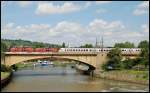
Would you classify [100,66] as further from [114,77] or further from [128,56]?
[114,77]

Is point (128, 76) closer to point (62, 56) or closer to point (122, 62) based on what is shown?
point (122, 62)

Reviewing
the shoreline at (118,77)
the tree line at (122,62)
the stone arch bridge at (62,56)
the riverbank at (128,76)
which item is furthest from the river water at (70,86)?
the stone arch bridge at (62,56)

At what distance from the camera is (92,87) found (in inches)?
2504

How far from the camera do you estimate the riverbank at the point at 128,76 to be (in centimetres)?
6775

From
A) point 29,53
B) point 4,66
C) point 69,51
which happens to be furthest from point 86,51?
point 4,66

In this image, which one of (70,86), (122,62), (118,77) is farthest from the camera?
(122,62)

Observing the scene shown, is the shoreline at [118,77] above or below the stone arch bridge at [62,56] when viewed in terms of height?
below

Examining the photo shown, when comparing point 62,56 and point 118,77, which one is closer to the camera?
point 118,77

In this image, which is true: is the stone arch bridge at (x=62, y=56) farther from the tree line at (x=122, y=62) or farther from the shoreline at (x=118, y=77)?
the shoreline at (x=118, y=77)

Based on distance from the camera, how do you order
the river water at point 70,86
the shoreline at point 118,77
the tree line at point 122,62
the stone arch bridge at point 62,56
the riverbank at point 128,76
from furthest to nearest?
the stone arch bridge at point 62,56, the tree line at point 122,62, the riverbank at point 128,76, the shoreline at point 118,77, the river water at point 70,86

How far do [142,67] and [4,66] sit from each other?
92.1 feet

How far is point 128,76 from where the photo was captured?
73.1 m

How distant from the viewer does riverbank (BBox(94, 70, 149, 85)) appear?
222 ft

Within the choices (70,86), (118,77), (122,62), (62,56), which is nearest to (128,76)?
(118,77)
